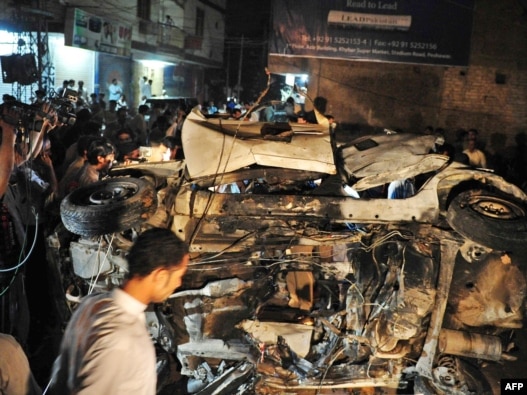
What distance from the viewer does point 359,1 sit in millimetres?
13227

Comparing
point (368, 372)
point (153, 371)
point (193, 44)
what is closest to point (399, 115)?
point (368, 372)

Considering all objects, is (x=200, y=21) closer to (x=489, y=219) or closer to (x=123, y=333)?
(x=489, y=219)

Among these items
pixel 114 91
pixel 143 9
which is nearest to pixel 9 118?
pixel 114 91

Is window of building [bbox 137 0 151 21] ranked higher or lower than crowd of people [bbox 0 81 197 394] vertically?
higher

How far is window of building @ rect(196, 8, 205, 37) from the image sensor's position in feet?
108

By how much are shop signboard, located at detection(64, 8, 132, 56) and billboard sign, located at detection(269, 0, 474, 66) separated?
669 cm

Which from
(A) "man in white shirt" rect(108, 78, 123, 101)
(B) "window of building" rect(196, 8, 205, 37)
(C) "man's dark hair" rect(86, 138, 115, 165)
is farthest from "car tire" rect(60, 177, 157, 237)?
(B) "window of building" rect(196, 8, 205, 37)

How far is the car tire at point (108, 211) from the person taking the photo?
3469 millimetres

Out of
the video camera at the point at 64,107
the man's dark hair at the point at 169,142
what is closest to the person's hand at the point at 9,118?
the video camera at the point at 64,107

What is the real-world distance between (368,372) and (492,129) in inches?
485

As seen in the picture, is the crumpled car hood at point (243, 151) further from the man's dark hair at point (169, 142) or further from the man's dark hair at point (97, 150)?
the man's dark hair at point (169, 142)

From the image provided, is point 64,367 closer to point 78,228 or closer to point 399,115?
point 78,228

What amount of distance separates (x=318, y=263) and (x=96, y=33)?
1620 cm

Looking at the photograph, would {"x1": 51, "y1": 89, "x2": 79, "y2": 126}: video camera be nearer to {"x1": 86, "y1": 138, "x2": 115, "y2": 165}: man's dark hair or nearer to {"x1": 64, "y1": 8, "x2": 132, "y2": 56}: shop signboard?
{"x1": 86, "y1": 138, "x2": 115, "y2": 165}: man's dark hair
